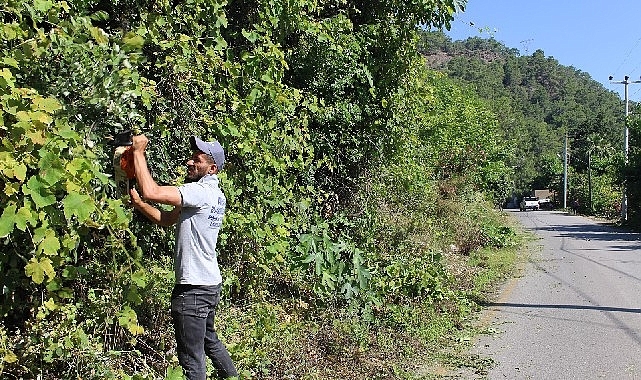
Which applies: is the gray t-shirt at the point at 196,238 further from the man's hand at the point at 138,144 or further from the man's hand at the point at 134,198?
the man's hand at the point at 138,144

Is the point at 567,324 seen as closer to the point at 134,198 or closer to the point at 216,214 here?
the point at 216,214

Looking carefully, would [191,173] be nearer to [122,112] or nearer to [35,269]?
[122,112]

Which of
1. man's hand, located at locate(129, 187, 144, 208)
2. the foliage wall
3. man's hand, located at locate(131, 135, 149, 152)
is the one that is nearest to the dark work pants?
the foliage wall

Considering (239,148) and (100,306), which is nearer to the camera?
(100,306)

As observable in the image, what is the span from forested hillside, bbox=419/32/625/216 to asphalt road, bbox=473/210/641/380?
477cm

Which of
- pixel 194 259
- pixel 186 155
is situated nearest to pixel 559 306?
pixel 186 155

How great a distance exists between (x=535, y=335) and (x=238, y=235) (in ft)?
15.2

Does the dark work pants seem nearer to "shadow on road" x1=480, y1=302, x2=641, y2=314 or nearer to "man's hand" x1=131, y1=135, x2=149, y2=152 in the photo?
"man's hand" x1=131, y1=135, x2=149, y2=152

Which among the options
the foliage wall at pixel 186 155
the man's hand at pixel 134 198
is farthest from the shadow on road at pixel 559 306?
the man's hand at pixel 134 198

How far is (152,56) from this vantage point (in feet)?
18.7

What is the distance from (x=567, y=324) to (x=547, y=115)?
470 ft

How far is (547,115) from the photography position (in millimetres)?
143500

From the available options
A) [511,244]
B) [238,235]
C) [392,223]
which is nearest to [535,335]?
[392,223]

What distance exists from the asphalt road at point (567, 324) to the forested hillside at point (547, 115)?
477 cm
